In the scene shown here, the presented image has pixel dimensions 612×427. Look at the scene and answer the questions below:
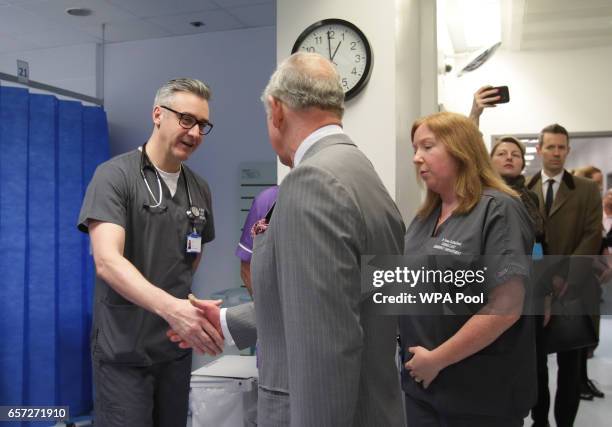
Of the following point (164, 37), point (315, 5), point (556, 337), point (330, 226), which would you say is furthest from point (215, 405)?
point (164, 37)

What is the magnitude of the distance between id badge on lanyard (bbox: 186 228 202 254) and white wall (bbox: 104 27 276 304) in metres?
1.86

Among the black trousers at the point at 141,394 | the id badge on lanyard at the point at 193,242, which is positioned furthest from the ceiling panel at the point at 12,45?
the black trousers at the point at 141,394

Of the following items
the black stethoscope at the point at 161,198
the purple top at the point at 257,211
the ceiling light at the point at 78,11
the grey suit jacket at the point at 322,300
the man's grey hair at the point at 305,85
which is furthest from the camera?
the ceiling light at the point at 78,11

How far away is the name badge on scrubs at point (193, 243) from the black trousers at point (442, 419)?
884 millimetres

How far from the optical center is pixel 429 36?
3078 mm

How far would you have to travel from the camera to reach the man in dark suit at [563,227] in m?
2.43

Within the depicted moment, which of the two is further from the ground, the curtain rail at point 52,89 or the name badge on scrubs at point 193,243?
the curtain rail at point 52,89

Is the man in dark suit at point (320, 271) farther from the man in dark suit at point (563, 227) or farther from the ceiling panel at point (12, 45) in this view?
the ceiling panel at point (12, 45)

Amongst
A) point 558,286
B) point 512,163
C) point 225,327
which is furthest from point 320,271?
point 512,163

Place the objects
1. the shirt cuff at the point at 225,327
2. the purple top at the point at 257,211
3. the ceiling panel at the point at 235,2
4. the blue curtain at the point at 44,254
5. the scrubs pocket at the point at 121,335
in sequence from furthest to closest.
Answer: the ceiling panel at the point at 235,2 < the blue curtain at the point at 44,254 < the purple top at the point at 257,211 < the scrubs pocket at the point at 121,335 < the shirt cuff at the point at 225,327

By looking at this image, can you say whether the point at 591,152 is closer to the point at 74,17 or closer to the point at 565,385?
the point at 565,385

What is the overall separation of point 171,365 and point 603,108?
386 centimetres

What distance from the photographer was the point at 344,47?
2375 millimetres

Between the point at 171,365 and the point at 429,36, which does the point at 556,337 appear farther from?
the point at 429,36
